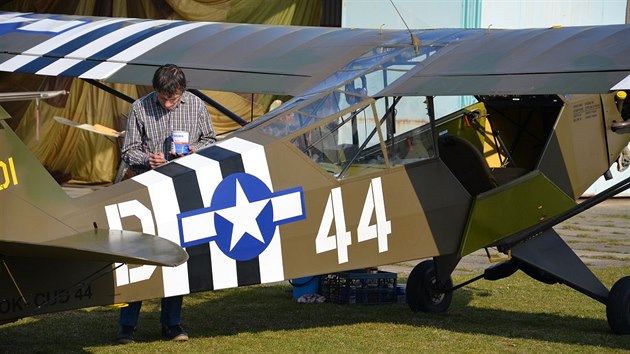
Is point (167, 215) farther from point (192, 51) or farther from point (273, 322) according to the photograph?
point (192, 51)

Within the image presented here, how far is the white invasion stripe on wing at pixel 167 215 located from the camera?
6016 millimetres

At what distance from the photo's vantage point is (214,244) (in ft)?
20.5

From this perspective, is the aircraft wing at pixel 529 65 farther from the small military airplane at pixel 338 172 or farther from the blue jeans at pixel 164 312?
the blue jeans at pixel 164 312

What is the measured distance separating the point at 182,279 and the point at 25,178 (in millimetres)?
1147

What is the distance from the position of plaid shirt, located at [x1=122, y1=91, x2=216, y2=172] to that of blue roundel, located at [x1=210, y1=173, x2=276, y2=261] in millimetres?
859

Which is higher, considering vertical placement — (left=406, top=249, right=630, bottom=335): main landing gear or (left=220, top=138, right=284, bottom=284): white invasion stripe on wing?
(left=220, top=138, right=284, bottom=284): white invasion stripe on wing

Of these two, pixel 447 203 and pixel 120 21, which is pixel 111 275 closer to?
pixel 447 203

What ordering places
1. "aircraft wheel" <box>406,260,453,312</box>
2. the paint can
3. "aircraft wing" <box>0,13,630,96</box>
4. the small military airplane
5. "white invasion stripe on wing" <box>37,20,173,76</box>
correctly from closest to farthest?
the small military airplane → the paint can → "aircraft wing" <box>0,13,630,96</box> → "aircraft wheel" <box>406,260,453,312</box> → "white invasion stripe on wing" <box>37,20,173,76</box>

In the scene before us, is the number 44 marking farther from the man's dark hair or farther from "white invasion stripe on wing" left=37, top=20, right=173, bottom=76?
"white invasion stripe on wing" left=37, top=20, right=173, bottom=76

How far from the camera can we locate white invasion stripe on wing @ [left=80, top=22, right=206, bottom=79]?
29.1ft

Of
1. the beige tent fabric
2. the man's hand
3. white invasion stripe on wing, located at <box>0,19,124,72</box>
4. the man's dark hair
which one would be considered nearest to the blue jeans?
the man's hand

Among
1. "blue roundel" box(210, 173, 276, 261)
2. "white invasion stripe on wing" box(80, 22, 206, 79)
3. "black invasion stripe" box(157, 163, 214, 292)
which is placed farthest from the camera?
"white invasion stripe on wing" box(80, 22, 206, 79)

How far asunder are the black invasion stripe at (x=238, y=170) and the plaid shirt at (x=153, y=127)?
711 millimetres

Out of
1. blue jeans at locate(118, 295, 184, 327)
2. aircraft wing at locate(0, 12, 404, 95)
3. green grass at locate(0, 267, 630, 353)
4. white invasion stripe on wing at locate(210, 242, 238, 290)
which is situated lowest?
green grass at locate(0, 267, 630, 353)
